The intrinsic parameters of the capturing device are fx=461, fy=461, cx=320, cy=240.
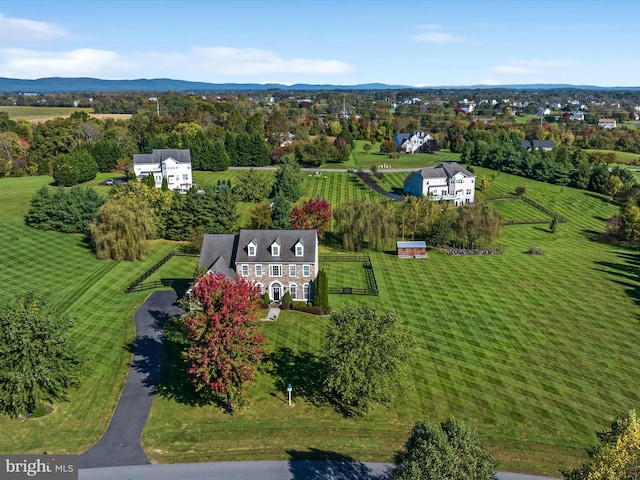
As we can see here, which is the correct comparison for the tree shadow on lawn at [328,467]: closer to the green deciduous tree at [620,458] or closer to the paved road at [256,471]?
the paved road at [256,471]

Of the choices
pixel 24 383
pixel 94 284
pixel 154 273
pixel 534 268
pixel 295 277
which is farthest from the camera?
pixel 534 268

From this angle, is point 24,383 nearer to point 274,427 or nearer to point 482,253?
point 274,427

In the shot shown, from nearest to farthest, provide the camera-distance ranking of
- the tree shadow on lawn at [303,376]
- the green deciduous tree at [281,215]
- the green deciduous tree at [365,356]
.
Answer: the green deciduous tree at [365,356]
the tree shadow on lawn at [303,376]
the green deciduous tree at [281,215]

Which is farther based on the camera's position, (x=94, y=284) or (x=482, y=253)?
(x=482, y=253)

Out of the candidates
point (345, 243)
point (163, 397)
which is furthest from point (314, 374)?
point (345, 243)

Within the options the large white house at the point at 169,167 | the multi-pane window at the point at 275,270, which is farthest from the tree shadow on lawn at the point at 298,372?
the large white house at the point at 169,167

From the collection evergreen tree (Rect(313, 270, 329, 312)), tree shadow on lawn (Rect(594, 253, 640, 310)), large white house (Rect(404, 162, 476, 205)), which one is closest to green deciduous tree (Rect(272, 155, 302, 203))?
large white house (Rect(404, 162, 476, 205))
